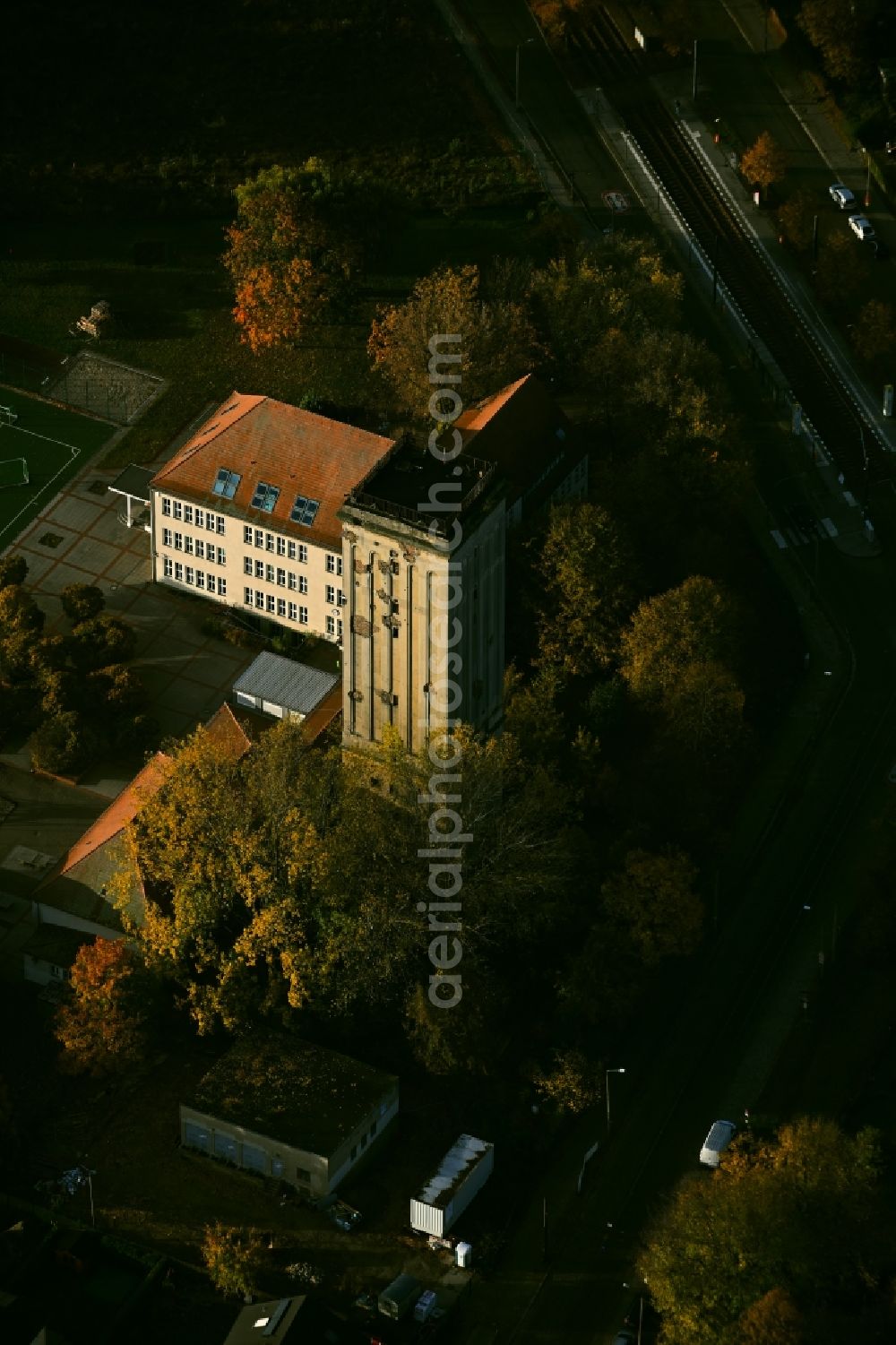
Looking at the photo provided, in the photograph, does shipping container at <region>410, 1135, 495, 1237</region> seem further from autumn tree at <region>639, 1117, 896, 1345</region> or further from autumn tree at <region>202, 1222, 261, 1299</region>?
autumn tree at <region>639, 1117, 896, 1345</region>

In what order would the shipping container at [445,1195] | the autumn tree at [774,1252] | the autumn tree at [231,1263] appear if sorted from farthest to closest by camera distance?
1. the shipping container at [445,1195]
2. the autumn tree at [231,1263]
3. the autumn tree at [774,1252]

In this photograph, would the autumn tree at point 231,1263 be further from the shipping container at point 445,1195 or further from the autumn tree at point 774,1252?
the autumn tree at point 774,1252

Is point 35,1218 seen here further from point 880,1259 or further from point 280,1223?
point 880,1259

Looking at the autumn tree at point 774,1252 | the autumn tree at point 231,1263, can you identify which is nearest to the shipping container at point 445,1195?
the autumn tree at point 231,1263

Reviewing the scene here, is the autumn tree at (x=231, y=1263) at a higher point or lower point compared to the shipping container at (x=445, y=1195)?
lower

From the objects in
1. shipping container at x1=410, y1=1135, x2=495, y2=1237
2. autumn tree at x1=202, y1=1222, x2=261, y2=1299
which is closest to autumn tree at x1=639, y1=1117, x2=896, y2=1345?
shipping container at x1=410, y1=1135, x2=495, y2=1237
